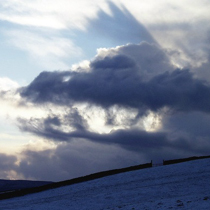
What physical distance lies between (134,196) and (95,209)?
4.09 meters

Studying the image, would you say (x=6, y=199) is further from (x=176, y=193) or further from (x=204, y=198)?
(x=204, y=198)

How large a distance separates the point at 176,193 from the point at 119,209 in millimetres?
5669

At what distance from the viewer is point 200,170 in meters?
41.2

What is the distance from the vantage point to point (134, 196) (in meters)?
34.1

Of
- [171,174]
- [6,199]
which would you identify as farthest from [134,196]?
[6,199]

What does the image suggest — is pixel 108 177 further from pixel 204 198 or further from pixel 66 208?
pixel 204 198

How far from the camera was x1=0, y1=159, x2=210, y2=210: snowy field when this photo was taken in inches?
1159

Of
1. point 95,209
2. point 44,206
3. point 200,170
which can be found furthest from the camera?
point 200,170

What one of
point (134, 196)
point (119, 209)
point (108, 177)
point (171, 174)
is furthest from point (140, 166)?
point (119, 209)

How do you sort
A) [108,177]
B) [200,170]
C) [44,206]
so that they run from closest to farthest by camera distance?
1. [44,206]
2. [200,170]
3. [108,177]

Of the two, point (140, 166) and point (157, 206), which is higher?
point (140, 166)

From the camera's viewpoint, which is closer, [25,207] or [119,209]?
[119,209]

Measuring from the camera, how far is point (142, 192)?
3500 cm

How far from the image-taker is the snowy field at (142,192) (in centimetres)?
2944
